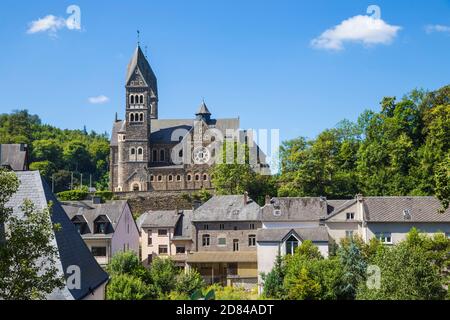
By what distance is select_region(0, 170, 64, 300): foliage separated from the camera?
8.41m

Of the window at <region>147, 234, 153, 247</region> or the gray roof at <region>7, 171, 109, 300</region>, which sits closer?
the gray roof at <region>7, 171, 109, 300</region>

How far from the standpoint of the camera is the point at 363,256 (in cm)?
2950

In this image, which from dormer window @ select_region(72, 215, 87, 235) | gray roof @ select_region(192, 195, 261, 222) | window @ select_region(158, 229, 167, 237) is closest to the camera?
dormer window @ select_region(72, 215, 87, 235)

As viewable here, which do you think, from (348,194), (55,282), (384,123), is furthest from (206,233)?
(55,282)

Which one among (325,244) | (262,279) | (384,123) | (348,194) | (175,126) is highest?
(175,126)

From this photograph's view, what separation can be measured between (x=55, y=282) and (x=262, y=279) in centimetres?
2233

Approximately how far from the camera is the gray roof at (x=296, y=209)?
114 ft

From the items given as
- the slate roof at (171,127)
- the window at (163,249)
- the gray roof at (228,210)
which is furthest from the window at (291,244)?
the slate roof at (171,127)

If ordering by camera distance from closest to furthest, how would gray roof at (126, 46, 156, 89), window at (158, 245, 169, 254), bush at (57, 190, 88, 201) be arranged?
window at (158, 245, 169, 254) → bush at (57, 190, 88, 201) → gray roof at (126, 46, 156, 89)

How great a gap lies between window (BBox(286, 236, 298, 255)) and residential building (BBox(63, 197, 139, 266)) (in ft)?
31.6

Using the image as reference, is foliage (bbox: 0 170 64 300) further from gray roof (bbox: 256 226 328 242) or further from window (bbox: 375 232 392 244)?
window (bbox: 375 232 392 244)

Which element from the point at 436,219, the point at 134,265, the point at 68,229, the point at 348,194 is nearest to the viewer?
the point at 68,229

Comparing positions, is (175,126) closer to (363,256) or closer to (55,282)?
(363,256)

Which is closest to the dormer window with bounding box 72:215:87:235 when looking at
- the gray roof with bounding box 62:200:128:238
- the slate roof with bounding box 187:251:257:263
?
the gray roof with bounding box 62:200:128:238
